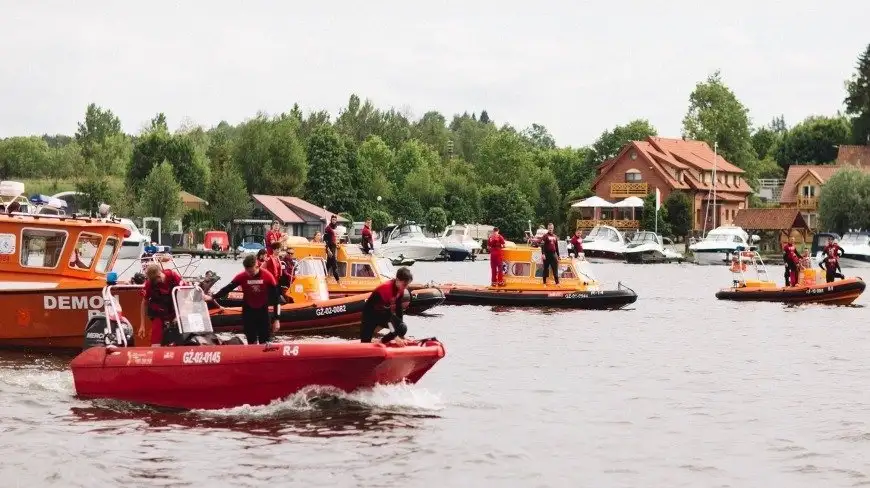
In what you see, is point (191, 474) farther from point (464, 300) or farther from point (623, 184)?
point (623, 184)

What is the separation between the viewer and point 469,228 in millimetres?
122438

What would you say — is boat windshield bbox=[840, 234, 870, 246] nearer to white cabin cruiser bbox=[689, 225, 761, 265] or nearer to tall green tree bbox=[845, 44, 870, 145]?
white cabin cruiser bbox=[689, 225, 761, 265]

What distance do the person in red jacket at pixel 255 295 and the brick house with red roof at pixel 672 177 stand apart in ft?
341

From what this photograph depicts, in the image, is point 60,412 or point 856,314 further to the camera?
point 856,314

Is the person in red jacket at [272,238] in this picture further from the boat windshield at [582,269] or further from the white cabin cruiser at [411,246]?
the white cabin cruiser at [411,246]

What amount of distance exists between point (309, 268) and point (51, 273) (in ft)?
20.1

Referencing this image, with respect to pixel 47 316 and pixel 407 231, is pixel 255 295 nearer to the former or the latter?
pixel 47 316

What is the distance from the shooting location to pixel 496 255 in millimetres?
42344

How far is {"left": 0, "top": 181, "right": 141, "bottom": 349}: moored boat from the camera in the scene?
2672 centimetres

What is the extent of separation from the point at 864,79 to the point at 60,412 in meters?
142

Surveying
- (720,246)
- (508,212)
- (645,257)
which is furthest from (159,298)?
(508,212)

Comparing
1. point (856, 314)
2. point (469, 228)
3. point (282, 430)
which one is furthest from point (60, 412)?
point (469, 228)

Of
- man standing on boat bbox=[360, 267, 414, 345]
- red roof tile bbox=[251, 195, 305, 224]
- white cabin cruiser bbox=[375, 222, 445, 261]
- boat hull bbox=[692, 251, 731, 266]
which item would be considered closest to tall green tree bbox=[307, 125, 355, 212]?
red roof tile bbox=[251, 195, 305, 224]

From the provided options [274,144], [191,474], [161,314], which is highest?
[274,144]
